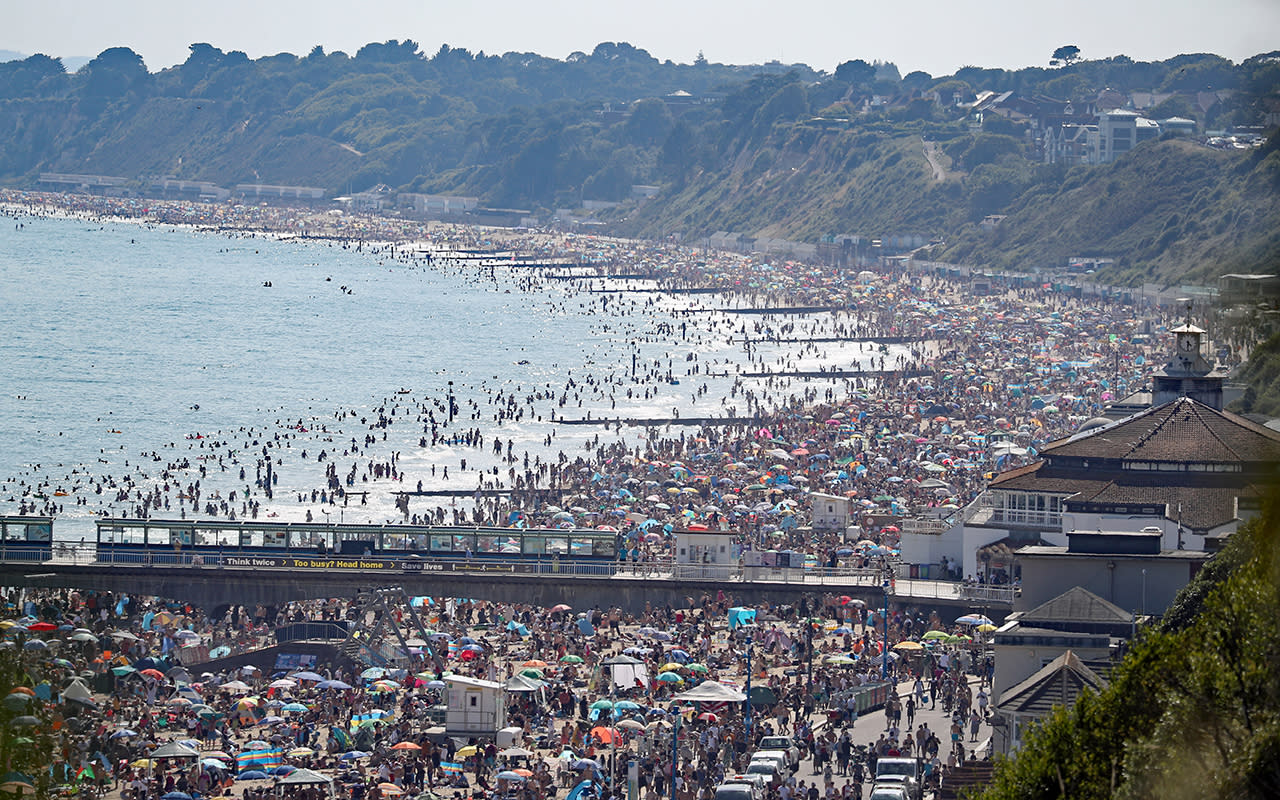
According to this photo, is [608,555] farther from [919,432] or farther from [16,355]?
[16,355]

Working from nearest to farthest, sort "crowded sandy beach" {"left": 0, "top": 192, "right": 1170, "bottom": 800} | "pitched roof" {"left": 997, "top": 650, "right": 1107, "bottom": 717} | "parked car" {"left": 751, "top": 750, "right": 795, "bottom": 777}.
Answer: "pitched roof" {"left": 997, "top": 650, "right": 1107, "bottom": 717} → "parked car" {"left": 751, "top": 750, "right": 795, "bottom": 777} → "crowded sandy beach" {"left": 0, "top": 192, "right": 1170, "bottom": 800}

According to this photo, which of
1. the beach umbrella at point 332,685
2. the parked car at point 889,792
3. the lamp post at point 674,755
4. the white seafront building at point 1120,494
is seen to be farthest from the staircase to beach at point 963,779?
the beach umbrella at point 332,685

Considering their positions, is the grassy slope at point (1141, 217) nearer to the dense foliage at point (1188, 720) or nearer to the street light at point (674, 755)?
the street light at point (674, 755)

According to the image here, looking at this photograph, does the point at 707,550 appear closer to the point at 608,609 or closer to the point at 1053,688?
the point at 608,609

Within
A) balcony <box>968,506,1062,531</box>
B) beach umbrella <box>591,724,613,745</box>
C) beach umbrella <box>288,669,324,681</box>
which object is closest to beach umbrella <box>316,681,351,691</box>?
beach umbrella <box>288,669,324,681</box>

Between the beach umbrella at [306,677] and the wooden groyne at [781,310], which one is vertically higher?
the wooden groyne at [781,310]

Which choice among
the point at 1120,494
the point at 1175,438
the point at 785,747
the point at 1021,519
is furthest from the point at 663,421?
the point at 785,747

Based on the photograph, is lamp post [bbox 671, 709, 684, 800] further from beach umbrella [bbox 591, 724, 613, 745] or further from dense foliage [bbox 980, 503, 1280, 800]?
dense foliage [bbox 980, 503, 1280, 800]
